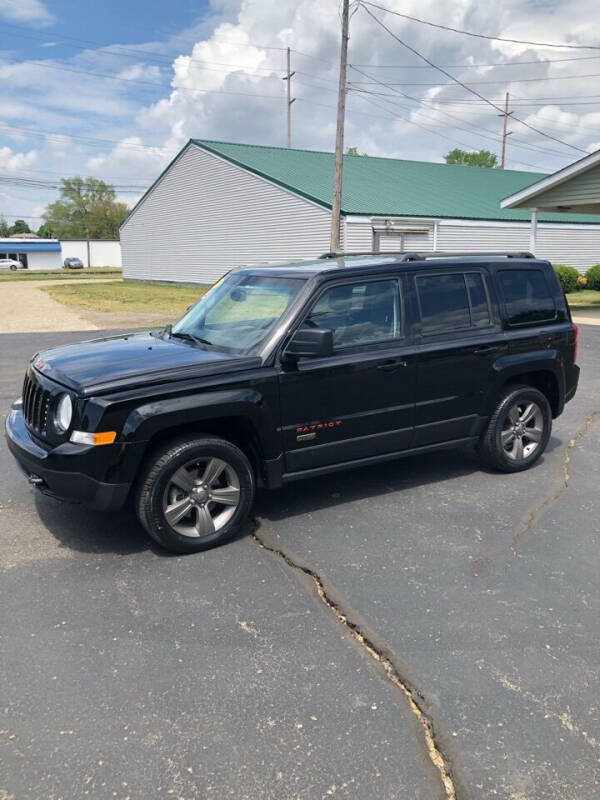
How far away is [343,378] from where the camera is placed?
455 centimetres

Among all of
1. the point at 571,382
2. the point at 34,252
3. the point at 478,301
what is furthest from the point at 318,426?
the point at 34,252

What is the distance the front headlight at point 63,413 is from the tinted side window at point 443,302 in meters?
2.60

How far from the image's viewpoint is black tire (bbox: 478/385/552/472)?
545cm

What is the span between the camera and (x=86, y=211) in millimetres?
116625

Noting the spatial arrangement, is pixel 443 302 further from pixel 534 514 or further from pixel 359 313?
pixel 534 514

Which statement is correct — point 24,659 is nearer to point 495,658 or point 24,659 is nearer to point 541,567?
point 495,658

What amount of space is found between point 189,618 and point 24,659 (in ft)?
2.59

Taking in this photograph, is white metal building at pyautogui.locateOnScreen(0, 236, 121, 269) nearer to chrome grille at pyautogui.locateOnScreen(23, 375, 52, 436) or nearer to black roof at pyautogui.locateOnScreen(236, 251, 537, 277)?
black roof at pyautogui.locateOnScreen(236, 251, 537, 277)

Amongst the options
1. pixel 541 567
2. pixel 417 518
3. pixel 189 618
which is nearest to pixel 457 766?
pixel 189 618

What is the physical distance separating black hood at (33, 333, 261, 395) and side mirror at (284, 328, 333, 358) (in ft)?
0.92

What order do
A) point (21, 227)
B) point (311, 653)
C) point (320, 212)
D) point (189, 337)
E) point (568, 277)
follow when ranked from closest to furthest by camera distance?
point (311, 653)
point (189, 337)
point (320, 212)
point (568, 277)
point (21, 227)

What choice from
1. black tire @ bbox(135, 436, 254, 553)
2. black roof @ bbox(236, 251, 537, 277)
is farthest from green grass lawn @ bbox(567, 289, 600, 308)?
black tire @ bbox(135, 436, 254, 553)

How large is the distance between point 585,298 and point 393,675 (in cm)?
2528

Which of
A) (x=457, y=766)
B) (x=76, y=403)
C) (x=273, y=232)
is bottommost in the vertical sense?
(x=457, y=766)
